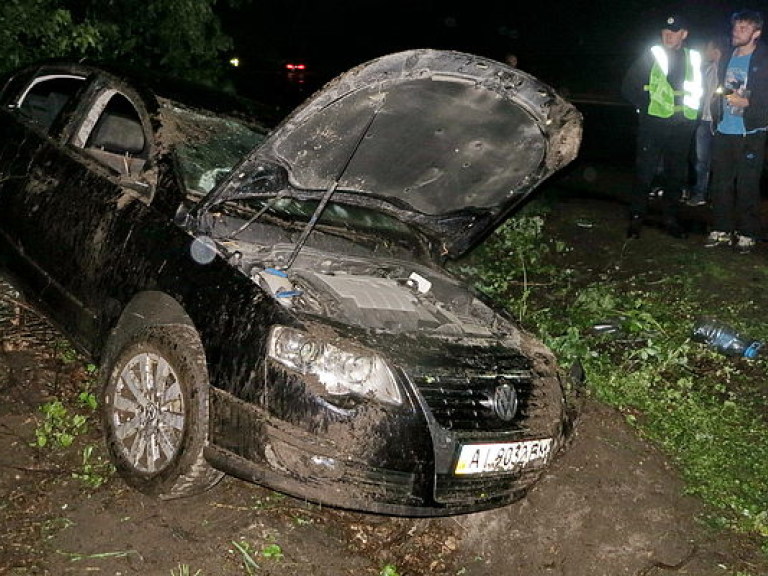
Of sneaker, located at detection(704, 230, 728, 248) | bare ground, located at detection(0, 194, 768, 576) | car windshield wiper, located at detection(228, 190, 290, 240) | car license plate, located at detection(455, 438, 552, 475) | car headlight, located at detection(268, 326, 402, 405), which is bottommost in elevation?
bare ground, located at detection(0, 194, 768, 576)

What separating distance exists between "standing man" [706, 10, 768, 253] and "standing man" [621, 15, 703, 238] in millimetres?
280

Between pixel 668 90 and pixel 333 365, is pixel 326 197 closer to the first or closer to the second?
pixel 333 365

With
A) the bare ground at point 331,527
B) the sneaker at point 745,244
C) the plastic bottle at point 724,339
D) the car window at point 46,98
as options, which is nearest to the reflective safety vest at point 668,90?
the sneaker at point 745,244

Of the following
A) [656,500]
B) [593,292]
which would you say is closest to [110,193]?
[656,500]

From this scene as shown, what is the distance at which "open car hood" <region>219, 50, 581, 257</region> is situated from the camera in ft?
9.68

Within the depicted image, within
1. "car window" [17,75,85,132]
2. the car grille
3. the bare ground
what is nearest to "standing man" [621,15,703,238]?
the bare ground

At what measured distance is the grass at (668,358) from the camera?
3887 mm

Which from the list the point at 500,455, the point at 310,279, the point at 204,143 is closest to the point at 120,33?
the point at 204,143

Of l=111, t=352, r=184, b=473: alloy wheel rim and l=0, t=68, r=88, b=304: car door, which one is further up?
l=0, t=68, r=88, b=304: car door

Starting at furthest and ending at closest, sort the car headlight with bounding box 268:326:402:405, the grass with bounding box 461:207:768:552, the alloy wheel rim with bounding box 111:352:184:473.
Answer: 1. the grass with bounding box 461:207:768:552
2. the alloy wheel rim with bounding box 111:352:184:473
3. the car headlight with bounding box 268:326:402:405

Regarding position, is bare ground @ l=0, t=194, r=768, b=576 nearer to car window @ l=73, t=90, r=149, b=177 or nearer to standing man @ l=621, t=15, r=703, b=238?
car window @ l=73, t=90, r=149, b=177

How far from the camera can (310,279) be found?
340 centimetres

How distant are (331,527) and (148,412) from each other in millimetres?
972

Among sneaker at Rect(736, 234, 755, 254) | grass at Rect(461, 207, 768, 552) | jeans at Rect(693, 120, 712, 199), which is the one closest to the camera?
grass at Rect(461, 207, 768, 552)
